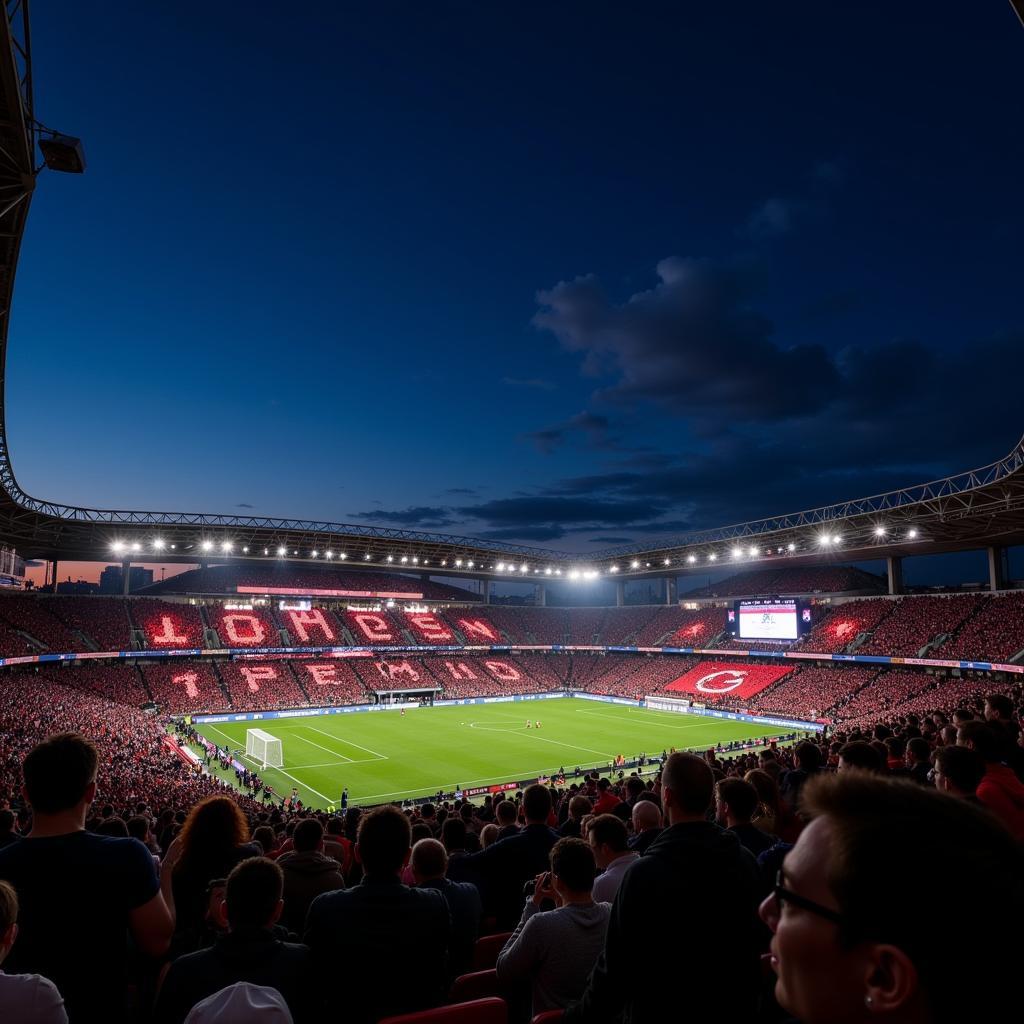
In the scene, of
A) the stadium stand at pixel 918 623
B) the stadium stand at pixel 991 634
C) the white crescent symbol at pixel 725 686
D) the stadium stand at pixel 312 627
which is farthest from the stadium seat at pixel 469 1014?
the stadium stand at pixel 312 627

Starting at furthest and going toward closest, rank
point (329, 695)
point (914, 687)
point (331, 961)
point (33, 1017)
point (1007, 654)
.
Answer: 1. point (329, 695)
2. point (914, 687)
3. point (1007, 654)
4. point (331, 961)
5. point (33, 1017)

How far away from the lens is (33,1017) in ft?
8.82

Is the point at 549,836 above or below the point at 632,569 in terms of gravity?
below

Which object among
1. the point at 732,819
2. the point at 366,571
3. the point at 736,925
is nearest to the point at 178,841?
the point at 736,925

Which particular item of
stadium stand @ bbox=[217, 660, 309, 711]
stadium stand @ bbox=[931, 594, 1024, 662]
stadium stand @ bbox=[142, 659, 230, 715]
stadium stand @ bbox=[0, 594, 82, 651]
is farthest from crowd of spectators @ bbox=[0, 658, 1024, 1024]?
stadium stand @ bbox=[0, 594, 82, 651]

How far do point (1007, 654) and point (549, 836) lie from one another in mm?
48839

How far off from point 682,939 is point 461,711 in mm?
57218

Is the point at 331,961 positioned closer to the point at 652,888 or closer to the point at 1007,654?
the point at 652,888

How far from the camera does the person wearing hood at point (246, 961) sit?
10.1 ft

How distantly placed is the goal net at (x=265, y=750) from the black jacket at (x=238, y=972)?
3681 centimetres

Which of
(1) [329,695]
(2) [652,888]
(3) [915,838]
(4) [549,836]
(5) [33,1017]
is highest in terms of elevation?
(3) [915,838]

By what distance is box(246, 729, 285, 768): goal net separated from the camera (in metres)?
37.0

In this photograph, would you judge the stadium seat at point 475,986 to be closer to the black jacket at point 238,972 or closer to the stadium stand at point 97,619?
the black jacket at point 238,972

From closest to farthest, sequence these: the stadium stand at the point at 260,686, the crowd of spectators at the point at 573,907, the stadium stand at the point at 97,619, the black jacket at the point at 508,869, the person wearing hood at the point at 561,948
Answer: the crowd of spectators at the point at 573,907 < the person wearing hood at the point at 561,948 < the black jacket at the point at 508,869 < the stadium stand at the point at 97,619 < the stadium stand at the point at 260,686
